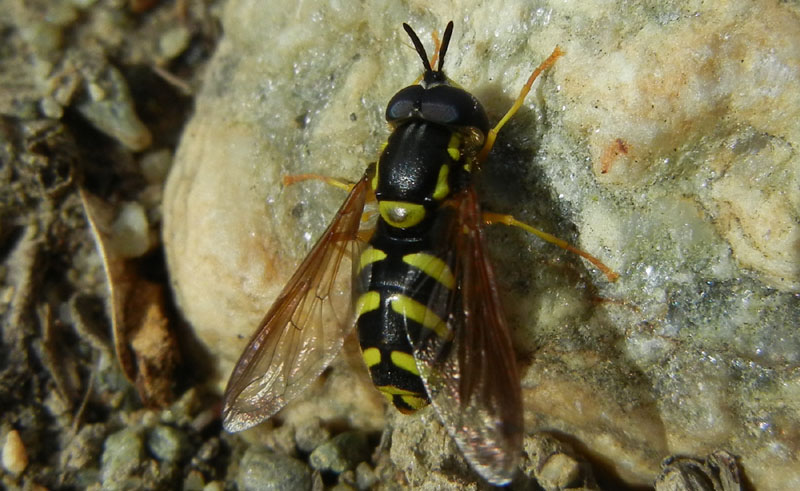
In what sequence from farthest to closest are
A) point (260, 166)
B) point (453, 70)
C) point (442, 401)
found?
point (260, 166) < point (453, 70) < point (442, 401)

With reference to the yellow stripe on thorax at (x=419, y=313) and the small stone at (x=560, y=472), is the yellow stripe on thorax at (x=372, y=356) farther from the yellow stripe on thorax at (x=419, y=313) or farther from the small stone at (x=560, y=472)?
the small stone at (x=560, y=472)

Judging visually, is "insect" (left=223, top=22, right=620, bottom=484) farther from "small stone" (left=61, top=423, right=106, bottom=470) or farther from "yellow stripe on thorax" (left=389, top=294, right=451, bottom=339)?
"small stone" (left=61, top=423, right=106, bottom=470)

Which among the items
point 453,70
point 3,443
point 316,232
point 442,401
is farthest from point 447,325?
point 3,443

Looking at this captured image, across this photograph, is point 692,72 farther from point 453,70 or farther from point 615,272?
point 453,70

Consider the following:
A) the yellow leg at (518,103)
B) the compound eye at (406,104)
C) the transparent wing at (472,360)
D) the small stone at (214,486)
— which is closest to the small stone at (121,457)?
the small stone at (214,486)

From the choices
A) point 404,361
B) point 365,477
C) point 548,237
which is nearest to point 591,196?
point 548,237
